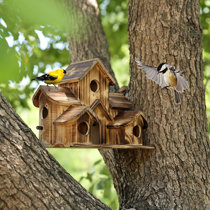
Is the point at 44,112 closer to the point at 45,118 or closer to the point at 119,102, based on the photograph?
the point at 45,118

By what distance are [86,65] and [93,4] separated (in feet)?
4.64

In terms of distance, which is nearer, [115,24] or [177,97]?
[177,97]

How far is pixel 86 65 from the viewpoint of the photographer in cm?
312

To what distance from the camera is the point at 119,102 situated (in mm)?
3293

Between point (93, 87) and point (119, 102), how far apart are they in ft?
0.91

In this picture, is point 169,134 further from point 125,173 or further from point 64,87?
point 64,87

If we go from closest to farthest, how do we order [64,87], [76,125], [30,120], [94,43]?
[76,125]
[64,87]
[94,43]
[30,120]

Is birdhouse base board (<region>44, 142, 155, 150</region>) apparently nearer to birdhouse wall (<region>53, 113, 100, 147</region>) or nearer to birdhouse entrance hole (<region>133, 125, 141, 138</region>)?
birdhouse wall (<region>53, 113, 100, 147</region>)

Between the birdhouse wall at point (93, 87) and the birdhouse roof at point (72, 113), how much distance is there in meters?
0.14

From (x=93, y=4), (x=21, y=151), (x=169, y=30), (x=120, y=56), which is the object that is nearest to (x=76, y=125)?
(x=21, y=151)

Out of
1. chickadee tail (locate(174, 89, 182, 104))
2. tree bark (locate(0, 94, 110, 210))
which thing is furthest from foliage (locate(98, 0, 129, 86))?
tree bark (locate(0, 94, 110, 210))

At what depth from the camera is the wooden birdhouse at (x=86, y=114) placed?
284cm

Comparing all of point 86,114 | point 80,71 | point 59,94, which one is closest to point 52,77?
point 59,94

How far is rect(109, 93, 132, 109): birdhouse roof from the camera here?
10.6ft
